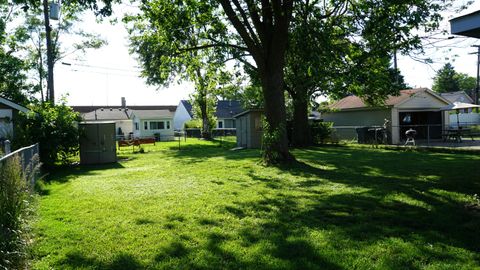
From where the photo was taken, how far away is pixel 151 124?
49.7 m

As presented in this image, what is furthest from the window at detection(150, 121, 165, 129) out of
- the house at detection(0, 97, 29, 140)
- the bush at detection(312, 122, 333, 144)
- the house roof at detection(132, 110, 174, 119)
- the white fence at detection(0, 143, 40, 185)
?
the white fence at detection(0, 143, 40, 185)

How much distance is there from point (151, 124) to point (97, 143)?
3159cm

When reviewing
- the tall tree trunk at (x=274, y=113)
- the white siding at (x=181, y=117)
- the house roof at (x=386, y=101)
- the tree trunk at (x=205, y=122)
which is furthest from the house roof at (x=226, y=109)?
the tall tree trunk at (x=274, y=113)

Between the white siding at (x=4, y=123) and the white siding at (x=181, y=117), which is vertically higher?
the white siding at (x=181, y=117)

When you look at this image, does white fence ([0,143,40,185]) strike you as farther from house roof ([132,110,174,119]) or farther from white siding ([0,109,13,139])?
house roof ([132,110,174,119])

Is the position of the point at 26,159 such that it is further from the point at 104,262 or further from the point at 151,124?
the point at 151,124

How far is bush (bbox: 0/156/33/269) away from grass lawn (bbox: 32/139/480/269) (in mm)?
316

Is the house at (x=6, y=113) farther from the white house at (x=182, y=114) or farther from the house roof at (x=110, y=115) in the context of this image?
the white house at (x=182, y=114)

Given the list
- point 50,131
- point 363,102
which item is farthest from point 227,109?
point 50,131

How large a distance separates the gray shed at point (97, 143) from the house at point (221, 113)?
43.5 metres

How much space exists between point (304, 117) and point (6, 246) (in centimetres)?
2182

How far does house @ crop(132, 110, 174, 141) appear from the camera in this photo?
49.2 meters

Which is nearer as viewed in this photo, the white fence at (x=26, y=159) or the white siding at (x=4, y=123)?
the white fence at (x=26, y=159)

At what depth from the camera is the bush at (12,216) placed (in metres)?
4.38
